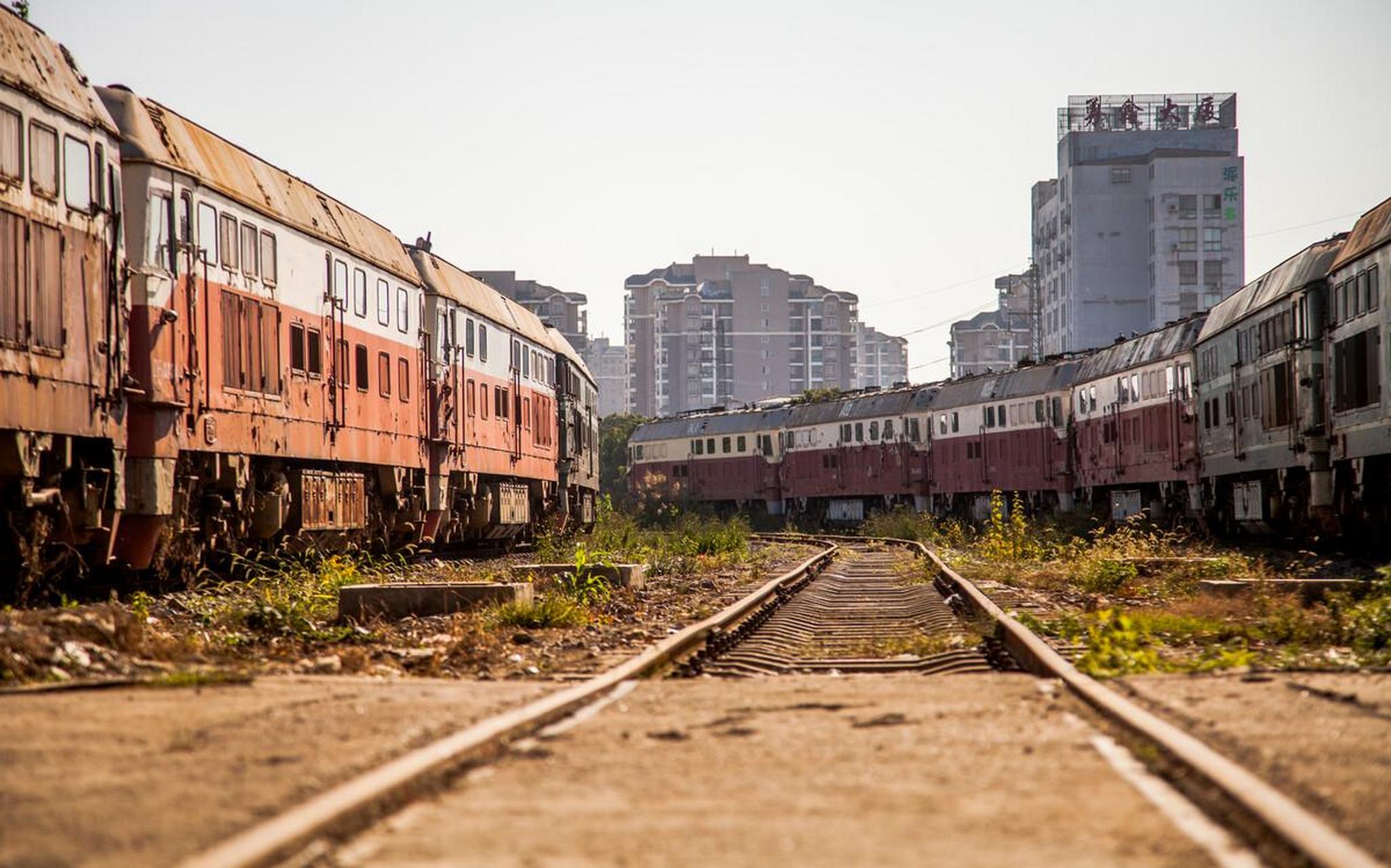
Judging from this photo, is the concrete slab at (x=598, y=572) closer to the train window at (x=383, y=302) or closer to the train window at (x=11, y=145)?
the train window at (x=383, y=302)

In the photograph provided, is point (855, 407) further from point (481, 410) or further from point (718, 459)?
point (481, 410)

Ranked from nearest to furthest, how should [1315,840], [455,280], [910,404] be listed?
1. [1315,840]
2. [455,280]
3. [910,404]

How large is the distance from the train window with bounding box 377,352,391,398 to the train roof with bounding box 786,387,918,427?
35628mm

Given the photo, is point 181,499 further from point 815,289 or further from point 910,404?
point 815,289

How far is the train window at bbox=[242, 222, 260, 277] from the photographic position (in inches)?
585

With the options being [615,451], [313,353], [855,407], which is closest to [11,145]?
[313,353]

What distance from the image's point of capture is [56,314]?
35.7 feet

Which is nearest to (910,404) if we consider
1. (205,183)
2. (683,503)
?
(683,503)

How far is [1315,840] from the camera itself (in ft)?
12.5

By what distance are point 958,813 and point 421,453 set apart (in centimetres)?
1735

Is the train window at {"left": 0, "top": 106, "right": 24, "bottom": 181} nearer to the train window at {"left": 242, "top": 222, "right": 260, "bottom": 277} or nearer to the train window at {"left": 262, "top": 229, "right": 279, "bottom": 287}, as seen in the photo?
the train window at {"left": 242, "top": 222, "right": 260, "bottom": 277}

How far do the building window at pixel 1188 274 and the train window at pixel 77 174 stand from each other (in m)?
100

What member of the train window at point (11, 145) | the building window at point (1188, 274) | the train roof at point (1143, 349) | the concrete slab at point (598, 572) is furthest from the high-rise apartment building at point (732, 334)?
the train window at point (11, 145)

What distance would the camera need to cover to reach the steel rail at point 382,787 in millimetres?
3799
